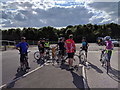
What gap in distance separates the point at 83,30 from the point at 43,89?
67622mm

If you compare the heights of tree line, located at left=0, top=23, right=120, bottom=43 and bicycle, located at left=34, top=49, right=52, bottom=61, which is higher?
tree line, located at left=0, top=23, right=120, bottom=43

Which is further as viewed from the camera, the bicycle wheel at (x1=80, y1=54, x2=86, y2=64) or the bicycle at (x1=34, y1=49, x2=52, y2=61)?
the bicycle at (x1=34, y1=49, x2=52, y2=61)

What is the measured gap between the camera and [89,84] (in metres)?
6.73

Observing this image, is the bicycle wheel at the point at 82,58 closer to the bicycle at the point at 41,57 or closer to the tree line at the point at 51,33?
the bicycle at the point at 41,57

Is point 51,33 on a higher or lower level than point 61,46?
higher

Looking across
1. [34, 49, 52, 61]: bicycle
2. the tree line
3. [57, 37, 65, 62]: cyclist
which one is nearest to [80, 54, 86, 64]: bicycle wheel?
[57, 37, 65, 62]: cyclist

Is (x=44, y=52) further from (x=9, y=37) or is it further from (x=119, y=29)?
(x=119, y=29)

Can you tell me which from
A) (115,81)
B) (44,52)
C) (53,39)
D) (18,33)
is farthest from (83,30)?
(115,81)

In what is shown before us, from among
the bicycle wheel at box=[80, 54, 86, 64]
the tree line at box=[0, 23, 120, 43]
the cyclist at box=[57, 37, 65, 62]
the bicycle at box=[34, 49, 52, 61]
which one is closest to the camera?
the bicycle wheel at box=[80, 54, 86, 64]

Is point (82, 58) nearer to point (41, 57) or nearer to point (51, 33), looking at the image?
point (41, 57)

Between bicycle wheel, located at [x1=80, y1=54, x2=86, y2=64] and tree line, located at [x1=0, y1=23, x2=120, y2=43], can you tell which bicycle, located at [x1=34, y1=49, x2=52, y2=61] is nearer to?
bicycle wheel, located at [x1=80, y1=54, x2=86, y2=64]

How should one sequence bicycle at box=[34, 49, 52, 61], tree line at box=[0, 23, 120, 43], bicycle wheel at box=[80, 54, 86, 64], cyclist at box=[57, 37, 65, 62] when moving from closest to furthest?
bicycle wheel at box=[80, 54, 86, 64] < cyclist at box=[57, 37, 65, 62] < bicycle at box=[34, 49, 52, 61] < tree line at box=[0, 23, 120, 43]

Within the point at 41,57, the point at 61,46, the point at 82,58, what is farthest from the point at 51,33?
the point at 82,58

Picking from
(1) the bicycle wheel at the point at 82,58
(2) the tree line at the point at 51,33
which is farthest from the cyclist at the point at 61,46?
(2) the tree line at the point at 51,33
